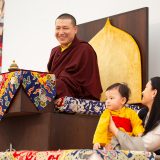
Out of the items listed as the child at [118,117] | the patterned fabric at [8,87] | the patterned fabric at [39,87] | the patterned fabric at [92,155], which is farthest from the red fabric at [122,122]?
the patterned fabric at [8,87]

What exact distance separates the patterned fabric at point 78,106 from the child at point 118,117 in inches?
20.9

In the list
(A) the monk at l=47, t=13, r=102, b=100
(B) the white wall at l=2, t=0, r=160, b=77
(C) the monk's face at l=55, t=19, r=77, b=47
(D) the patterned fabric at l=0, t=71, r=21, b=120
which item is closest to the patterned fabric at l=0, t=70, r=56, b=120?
(D) the patterned fabric at l=0, t=71, r=21, b=120

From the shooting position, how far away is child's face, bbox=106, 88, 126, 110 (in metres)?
2.89

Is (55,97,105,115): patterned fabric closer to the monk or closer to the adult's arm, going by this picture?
the monk

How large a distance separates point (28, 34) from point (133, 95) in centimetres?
238

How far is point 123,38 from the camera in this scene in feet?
13.7

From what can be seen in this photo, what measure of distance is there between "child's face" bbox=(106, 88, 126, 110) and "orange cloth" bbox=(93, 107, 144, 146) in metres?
0.05

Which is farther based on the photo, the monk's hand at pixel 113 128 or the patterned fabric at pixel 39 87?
the patterned fabric at pixel 39 87

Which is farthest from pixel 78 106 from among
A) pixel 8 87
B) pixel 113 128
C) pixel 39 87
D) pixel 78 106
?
pixel 113 128

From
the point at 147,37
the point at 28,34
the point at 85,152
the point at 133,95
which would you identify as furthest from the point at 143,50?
the point at 28,34

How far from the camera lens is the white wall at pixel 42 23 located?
4.24 m

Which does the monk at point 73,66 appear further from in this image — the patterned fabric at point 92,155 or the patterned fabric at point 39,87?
the patterned fabric at point 92,155

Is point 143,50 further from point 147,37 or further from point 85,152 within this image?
point 85,152

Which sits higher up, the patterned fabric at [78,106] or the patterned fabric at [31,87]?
the patterned fabric at [31,87]
